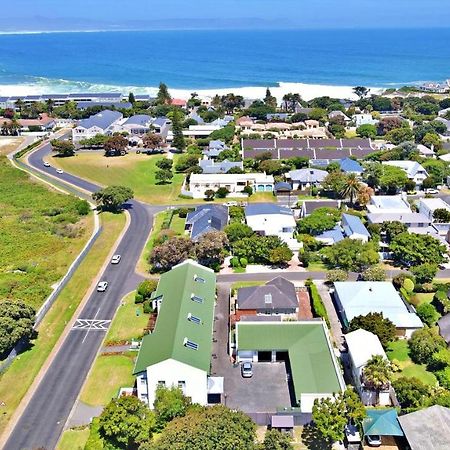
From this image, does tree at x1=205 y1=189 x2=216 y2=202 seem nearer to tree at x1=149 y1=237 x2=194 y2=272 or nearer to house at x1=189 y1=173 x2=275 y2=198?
house at x1=189 y1=173 x2=275 y2=198

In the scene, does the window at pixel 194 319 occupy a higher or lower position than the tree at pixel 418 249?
lower

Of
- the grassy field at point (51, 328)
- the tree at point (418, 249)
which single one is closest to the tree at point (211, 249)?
the grassy field at point (51, 328)

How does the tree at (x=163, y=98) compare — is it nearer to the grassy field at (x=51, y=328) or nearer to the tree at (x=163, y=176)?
the tree at (x=163, y=176)

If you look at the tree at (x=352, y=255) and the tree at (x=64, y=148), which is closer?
the tree at (x=352, y=255)

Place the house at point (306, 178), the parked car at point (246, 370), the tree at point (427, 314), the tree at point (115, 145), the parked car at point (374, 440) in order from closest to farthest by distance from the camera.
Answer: the parked car at point (374, 440) → the parked car at point (246, 370) → the tree at point (427, 314) → the house at point (306, 178) → the tree at point (115, 145)

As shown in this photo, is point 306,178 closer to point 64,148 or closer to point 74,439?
point 64,148

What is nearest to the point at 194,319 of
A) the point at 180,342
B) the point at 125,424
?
the point at 180,342
